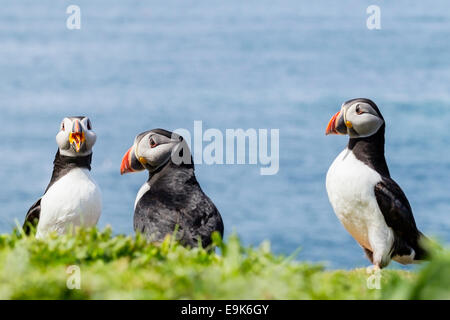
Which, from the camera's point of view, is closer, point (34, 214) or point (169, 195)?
point (169, 195)

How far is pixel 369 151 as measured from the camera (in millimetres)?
7805

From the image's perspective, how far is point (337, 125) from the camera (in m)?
7.84

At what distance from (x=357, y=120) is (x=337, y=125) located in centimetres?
19

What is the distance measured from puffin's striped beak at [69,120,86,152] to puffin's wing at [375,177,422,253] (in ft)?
8.89

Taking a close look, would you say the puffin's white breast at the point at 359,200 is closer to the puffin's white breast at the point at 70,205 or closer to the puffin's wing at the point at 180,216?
the puffin's wing at the point at 180,216

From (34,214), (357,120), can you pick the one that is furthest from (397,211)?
(34,214)

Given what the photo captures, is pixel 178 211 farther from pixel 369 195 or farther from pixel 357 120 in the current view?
pixel 357 120

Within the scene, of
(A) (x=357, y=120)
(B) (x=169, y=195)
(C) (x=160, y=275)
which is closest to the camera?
(C) (x=160, y=275)

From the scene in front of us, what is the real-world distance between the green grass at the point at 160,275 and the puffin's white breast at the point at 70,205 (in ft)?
7.54

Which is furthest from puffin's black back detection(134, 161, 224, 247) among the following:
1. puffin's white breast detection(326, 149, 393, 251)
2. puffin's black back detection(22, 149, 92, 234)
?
puffin's white breast detection(326, 149, 393, 251)

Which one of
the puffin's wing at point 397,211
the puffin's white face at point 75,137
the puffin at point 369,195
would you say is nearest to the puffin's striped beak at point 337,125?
the puffin at point 369,195

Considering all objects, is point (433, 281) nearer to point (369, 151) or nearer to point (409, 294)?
point (409, 294)
